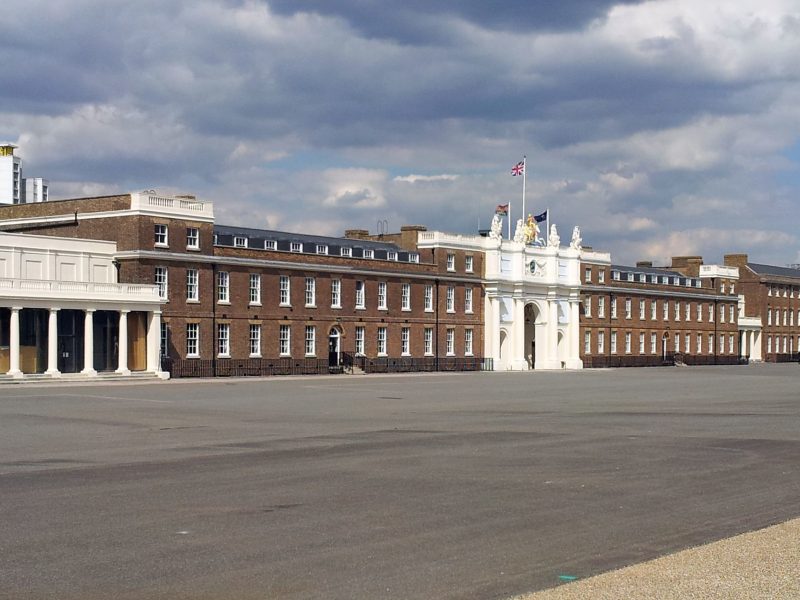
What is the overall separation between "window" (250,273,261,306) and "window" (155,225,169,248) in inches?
278

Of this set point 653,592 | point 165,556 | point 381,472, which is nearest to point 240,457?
point 381,472

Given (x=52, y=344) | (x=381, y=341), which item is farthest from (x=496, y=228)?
(x=52, y=344)

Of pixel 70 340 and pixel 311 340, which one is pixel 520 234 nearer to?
pixel 311 340

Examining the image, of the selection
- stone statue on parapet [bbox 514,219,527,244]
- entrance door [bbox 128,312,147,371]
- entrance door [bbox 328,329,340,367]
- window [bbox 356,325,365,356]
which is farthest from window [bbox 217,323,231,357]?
stone statue on parapet [bbox 514,219,527,244]

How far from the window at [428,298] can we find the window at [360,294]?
23.4ft

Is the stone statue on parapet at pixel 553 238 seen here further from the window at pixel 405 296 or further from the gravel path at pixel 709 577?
the gravel path at pixel 709 577

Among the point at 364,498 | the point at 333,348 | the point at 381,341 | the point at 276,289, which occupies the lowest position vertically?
the point at 364,498

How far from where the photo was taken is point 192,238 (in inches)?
2500

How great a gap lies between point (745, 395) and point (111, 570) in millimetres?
40122

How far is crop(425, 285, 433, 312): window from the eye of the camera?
81312mm

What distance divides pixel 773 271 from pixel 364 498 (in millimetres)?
132304

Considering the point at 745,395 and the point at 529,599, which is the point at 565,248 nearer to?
the point at 745,395

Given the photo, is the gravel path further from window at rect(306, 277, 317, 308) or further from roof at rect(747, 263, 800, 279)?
roof at rect(747, 263, 800, 279)

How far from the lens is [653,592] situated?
9.39m
